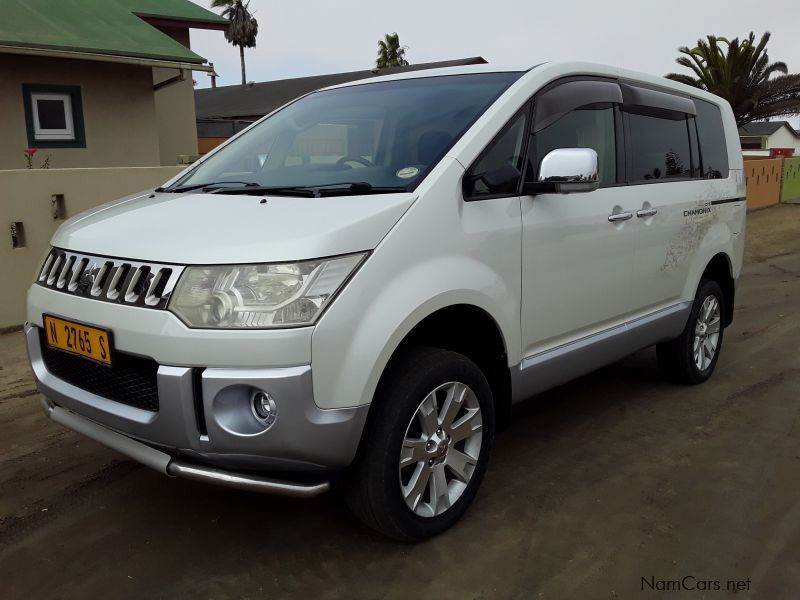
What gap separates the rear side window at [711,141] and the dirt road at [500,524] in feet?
5.13

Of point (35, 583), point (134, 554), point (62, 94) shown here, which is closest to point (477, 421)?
point (134, 554)

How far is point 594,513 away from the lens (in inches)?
127

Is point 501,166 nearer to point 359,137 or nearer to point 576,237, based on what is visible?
point 576,237

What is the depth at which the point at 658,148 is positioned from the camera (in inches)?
171

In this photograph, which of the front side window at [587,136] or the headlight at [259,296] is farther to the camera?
the front side window at [587,136]

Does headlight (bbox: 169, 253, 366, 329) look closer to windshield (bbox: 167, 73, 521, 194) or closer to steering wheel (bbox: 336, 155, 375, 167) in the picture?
windshield (bbox: 167, 73, 521, 194)

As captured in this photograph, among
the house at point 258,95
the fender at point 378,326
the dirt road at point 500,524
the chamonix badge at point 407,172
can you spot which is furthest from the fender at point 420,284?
the house at point 258,95

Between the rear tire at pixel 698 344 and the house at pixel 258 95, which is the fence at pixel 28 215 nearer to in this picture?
the rear tire at pixel 698 344

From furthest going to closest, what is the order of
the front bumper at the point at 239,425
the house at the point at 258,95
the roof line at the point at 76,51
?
the house at the point at 258,95
the roof line at the point at 76,51
the front bumper at the point at 239,425

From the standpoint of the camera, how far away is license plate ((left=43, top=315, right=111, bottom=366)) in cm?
266

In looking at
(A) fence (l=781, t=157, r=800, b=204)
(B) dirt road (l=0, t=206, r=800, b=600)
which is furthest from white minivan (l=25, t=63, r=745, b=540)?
(A) fence (l=781, t=157, r=800, b=204)

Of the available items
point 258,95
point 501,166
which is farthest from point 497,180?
point 258,95

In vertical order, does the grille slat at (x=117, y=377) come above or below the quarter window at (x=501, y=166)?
below

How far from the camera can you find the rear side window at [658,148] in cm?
412
